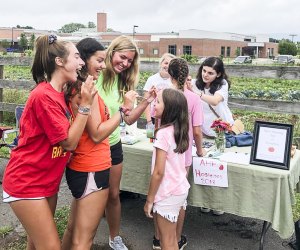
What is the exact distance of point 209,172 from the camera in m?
3.16

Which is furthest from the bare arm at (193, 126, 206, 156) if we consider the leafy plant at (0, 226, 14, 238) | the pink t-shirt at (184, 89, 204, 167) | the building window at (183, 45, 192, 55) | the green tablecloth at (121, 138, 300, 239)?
the building window at (183, 45, 192, 55)

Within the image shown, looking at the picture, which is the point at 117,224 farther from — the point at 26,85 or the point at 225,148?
the point at 26,85

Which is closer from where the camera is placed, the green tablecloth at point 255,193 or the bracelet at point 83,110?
the bracelet at point 83,110

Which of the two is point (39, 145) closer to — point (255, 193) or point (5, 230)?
point (255, 193)

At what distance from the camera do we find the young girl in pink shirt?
8.66ft

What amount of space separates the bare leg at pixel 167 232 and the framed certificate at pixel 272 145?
876 mm

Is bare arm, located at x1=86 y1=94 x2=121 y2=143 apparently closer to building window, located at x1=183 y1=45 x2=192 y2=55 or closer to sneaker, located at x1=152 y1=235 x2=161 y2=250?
sneaker, located at x1=152 y1=235 x2=161 y2=250

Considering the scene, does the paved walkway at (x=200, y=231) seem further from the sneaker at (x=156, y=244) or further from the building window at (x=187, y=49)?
the building window at (x=187, y=49)

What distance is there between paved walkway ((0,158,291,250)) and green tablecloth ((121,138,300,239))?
19.0 inches

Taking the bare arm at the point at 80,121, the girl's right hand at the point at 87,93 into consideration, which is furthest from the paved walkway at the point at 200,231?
the girl's right hand at the point at 87,93

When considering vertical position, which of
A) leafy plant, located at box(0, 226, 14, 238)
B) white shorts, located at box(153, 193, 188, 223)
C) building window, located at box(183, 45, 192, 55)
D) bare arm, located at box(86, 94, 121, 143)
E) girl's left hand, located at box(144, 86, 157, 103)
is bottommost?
leafy plant, located at box(0, 226, 14, 238)

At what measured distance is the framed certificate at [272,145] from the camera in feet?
9.86

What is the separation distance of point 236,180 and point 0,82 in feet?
16.9

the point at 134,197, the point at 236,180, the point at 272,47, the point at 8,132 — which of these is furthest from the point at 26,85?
the point at 272,47
